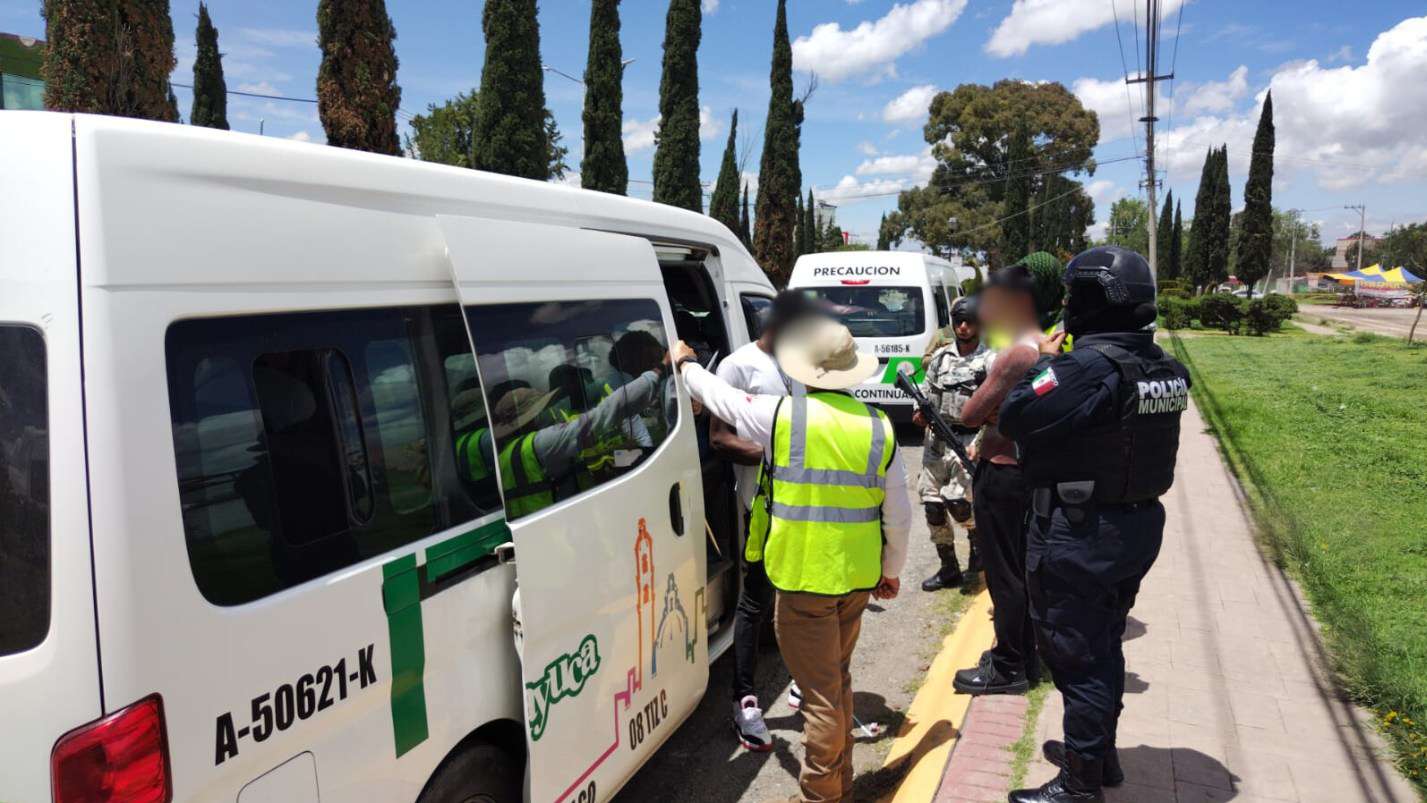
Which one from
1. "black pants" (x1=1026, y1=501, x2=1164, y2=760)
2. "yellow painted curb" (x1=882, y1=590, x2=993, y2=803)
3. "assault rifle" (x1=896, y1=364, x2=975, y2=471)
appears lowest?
"yellow painted curb" (x1=882, y1=590, x2=993, y2=803)

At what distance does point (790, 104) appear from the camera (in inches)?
1209

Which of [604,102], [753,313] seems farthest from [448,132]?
[753,313]

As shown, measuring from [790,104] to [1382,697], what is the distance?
29.5m

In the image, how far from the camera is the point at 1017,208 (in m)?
41.8

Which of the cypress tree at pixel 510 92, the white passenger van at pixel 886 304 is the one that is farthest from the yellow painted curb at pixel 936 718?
the cypress tree at pixel 510 92

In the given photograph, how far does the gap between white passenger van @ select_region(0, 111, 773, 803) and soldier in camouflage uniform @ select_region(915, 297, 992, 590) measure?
2268 mm

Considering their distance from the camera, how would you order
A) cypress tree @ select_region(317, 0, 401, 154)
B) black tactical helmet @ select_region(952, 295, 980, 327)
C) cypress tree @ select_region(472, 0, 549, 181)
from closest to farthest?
black tactical helmet @ select_region(952, 295, 980, 327) < cypress tree @ select_region(317, 0, 401, 154) < cypress tree @ select_region(472, 0, 549, 181)

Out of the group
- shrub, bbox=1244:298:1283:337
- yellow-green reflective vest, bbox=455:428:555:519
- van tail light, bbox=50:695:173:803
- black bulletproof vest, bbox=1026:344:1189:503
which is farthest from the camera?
shrub, bbox=1244:298:1283:337

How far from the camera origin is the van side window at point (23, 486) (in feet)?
4.75

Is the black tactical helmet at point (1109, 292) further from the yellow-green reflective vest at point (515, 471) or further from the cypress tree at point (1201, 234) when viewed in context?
the cypress tree at point (1201, 234)

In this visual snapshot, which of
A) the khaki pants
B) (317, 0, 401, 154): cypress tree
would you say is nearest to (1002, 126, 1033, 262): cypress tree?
(317, 0, 401, 154): cypress tree

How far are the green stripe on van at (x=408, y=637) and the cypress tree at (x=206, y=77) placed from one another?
3118cm

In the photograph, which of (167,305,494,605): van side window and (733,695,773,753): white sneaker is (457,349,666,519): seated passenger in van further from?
(733,695,773,753): white sneaker

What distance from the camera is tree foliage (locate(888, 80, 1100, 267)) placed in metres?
48.8
